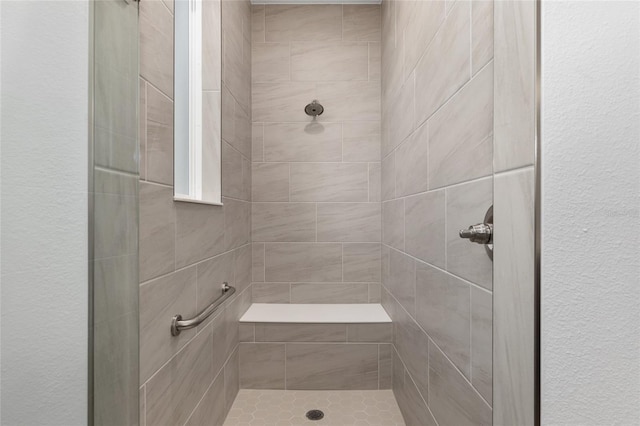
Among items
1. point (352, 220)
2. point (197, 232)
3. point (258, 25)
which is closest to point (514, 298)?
point (197, 232)

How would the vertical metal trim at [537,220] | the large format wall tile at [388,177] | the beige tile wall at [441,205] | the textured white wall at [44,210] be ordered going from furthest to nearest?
the large format wall tile at [388,177]
the beige tile wall at [441,205]
the vertical metal trim at [537,220]
the textured white wall at [44,210]

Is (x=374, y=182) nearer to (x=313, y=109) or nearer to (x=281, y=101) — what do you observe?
(x=313, y=109)

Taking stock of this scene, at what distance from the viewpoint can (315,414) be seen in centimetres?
155

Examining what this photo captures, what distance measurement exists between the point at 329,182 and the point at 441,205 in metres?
1.16

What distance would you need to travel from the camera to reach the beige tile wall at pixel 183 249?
83 centimetres

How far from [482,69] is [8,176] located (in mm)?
927

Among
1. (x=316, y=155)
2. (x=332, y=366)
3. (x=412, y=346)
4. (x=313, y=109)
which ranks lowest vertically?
(x=332, y=366)

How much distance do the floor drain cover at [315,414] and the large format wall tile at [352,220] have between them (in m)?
1.01

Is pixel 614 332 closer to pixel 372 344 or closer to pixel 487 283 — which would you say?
pixel 487 283

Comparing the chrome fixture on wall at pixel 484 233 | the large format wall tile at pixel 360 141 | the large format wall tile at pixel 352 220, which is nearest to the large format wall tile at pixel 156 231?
the chrome fixture on wall at pixel 484 233

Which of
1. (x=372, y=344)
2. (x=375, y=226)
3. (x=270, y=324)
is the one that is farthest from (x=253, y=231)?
(x=372, y=344)

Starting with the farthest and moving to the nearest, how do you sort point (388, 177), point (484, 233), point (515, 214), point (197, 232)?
1. point (388, 177)
2. point (197, 232)
3. point (484, 233)
4. point (515, 214)

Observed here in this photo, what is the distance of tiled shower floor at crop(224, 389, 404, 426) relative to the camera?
1.49 meters

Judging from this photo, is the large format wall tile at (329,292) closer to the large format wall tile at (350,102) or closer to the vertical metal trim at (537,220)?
the large format wall tile at (350,102)
